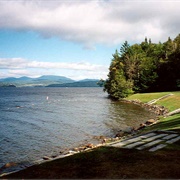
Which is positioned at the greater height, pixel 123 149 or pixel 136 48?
pixel 136 48

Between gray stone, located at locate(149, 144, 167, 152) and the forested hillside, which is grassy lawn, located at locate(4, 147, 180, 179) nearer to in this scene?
gray stone, located at locate(149, 144, 167, 152)

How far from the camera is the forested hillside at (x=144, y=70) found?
83.6m

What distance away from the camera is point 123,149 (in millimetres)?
15320

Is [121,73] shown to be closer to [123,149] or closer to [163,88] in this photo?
[163,88]

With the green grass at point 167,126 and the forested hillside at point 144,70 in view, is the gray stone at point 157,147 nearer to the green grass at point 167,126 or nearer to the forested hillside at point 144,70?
the green grass at point 167,126

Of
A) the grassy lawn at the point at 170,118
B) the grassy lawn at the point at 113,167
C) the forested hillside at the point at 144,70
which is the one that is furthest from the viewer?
the forested hillside at the point at 144,70

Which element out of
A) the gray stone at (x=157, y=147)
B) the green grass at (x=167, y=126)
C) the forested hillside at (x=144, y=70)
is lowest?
the green grass at (x=167, y=126)

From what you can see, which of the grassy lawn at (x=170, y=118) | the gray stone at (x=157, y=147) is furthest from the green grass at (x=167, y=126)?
the gray stone at (x=157, y=147)

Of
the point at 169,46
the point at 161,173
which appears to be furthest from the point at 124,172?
the point at 169,46

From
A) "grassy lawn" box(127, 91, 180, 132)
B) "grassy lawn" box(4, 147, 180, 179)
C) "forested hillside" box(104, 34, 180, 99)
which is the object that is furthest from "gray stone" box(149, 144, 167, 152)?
"forested hillside" box(104, 34, 180, 99)

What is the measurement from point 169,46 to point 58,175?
89.8 metres

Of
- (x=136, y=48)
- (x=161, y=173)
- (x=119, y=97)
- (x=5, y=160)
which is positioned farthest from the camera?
(x=136, y=48)

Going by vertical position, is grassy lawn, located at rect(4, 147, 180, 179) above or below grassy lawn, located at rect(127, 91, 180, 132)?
above

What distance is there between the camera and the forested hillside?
3290 inches
